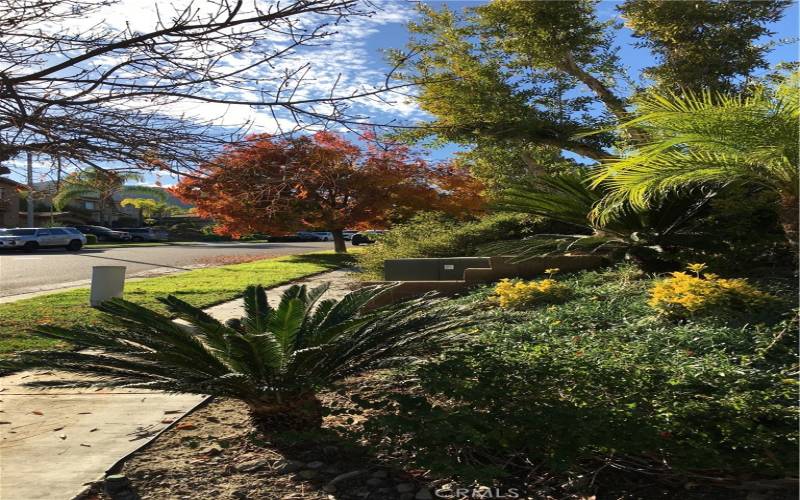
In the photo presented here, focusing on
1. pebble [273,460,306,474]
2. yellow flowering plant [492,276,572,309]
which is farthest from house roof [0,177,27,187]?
yellow flowering plant [492,276,572,309]

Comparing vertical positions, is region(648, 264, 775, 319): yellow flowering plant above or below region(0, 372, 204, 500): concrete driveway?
above

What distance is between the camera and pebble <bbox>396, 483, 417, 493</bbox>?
9.46ft

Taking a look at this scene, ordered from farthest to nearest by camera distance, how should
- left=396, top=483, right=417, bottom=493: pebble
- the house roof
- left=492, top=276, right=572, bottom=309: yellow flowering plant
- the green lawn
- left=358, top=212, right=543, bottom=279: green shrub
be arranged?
left=358, top=212, right=543, bottom=279: green shrub → the green lawn → left=492, top=276, right=572, bottom=309: yellow flowering plant → the house roof → left=396, top=483, right=417, bottom=493: pebble

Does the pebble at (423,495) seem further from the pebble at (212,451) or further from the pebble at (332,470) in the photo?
the pebble at (212,451)

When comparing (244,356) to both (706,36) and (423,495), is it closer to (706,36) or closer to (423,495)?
(423,495)

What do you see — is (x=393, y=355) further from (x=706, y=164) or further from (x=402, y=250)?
(x=402, y=250)

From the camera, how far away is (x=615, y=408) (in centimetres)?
312

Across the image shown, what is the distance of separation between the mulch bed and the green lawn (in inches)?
95.8

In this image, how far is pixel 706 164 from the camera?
18.0 feet

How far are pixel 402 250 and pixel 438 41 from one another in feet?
15.6

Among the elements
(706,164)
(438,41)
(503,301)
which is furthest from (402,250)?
(706,164)

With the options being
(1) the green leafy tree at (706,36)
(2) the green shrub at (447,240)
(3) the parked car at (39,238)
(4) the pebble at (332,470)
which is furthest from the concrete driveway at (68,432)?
(3) the parked car at (39,238)

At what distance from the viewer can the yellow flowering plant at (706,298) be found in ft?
16.4

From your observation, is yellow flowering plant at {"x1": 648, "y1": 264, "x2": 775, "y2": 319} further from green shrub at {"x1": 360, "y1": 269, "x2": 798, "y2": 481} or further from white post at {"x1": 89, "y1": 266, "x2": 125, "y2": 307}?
white post at {"x1": 89, "y1": 266, "x2": 125, "y2": 307}
